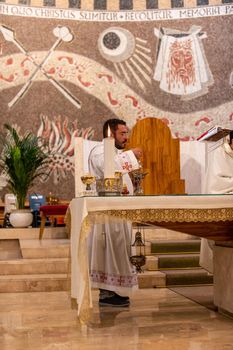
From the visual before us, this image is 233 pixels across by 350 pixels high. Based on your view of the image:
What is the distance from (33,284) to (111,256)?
1.53 m

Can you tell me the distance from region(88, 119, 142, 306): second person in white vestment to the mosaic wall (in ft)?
19.9

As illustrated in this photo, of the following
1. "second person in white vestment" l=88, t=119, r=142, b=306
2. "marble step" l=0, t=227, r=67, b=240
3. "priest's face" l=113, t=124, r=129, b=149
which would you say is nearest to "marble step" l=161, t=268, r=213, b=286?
"second person in white vestment" l=88, t=119, r=142, b=306

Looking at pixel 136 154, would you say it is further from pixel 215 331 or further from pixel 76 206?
pixel 215 331

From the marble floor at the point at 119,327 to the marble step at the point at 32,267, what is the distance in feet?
3.51

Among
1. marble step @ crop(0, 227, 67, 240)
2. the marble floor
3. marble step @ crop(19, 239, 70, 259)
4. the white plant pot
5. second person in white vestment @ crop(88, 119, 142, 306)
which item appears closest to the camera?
the marble floor

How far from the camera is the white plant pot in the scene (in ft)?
27.9

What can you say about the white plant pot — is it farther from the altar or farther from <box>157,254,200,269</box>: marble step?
the altar

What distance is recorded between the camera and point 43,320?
4.14 m

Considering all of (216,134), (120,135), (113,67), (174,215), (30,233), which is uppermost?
(113,67)

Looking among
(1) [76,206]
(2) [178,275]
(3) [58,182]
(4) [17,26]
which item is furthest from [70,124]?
(1) [76,206]

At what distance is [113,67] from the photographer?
11.3 metres

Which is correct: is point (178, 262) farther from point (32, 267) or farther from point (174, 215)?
point (174, 215)

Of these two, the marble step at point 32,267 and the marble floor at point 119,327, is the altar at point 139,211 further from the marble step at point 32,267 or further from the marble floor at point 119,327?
the marble step at point 32,267

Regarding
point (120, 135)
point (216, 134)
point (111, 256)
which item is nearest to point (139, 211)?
point (111, 256)
